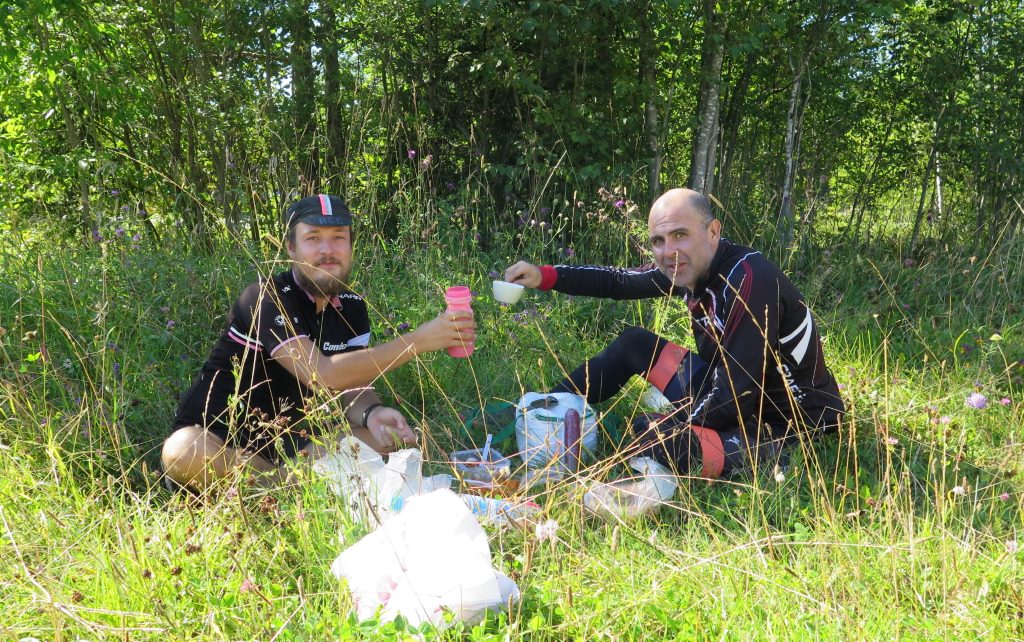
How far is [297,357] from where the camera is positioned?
2.70 m

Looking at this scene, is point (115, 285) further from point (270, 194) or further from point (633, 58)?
point (633, 58)

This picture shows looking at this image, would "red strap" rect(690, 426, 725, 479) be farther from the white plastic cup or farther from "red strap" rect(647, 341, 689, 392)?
the white plastic cup

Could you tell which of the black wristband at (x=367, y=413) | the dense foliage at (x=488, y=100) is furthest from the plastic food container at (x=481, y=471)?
the dense foliage at (x=488, y=100)

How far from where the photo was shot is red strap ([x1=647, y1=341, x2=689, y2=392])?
3.36 m

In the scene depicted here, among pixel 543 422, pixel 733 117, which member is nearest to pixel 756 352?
pixel 543 422

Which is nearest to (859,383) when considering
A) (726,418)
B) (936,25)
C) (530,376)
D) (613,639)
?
(726,418)

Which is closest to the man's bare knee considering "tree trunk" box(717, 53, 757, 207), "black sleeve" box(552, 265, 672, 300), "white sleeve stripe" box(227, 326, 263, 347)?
"white sleeve stripe" box(227, 326, 263, 347)

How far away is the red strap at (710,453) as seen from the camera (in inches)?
111

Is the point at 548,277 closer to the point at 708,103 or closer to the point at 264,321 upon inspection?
the point at 264,321

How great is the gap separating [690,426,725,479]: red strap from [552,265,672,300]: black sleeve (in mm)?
923

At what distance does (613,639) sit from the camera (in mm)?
1776

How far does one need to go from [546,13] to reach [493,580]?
4444mm

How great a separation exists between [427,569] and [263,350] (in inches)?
53.2

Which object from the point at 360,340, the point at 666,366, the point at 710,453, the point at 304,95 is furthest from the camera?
the point at 304,95
